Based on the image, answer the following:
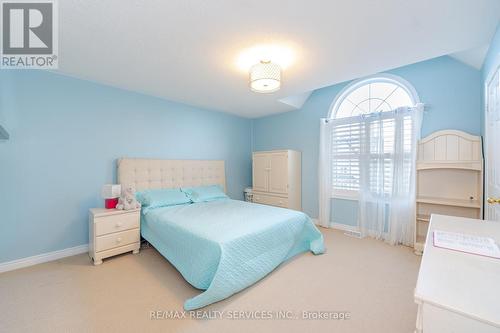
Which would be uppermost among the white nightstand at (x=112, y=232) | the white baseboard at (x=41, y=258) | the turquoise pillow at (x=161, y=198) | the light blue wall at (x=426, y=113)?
the light blue wall at (x=426, y=113)

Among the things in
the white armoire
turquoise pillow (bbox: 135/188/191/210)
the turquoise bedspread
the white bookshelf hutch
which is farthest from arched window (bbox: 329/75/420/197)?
turquoise pillow (bbox: 135/188/191/210)

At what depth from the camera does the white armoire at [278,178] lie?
3.86m

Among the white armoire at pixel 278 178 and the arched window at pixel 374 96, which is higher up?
the arched window at pixel 374 96

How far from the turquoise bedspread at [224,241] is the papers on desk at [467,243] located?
4.43 feet

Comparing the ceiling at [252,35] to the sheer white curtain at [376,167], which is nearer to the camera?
the ceiling at [252,35]

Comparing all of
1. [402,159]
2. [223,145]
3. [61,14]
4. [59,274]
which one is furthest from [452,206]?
[59,274]

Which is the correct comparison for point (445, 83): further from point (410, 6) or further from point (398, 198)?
point (410, 6)

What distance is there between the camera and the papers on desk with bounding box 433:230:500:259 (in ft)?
3.13

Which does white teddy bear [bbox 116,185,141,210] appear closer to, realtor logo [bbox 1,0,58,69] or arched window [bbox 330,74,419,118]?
realtor logo [bbox 1,0,58,69]

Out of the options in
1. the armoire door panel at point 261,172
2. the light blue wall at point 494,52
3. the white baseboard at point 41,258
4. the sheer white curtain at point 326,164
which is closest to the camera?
the light blue wall at point 494,52

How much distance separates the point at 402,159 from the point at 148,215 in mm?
3630

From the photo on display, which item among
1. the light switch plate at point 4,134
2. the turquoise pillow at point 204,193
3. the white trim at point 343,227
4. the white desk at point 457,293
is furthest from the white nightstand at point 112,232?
the white trim at point 343,227

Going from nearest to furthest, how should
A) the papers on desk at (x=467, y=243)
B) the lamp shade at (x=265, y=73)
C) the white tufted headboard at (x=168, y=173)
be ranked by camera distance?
1. the papers on desk at (x=467, y=243)
2. the lamp shade at (x=265, y=73)
3. the white tufted headboard at (x=168, y=173)

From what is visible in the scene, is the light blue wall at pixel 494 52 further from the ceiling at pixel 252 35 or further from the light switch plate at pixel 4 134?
the light switch plate at pixel 4 134
